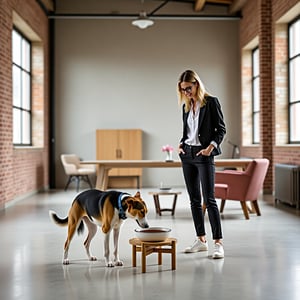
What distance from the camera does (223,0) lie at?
12383 mm

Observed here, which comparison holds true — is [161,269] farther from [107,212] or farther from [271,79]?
[271,79]

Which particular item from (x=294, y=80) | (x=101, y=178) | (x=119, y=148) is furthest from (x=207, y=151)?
(x=119, y=148)

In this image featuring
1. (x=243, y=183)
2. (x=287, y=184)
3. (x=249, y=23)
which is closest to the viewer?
(x=243, y=183)

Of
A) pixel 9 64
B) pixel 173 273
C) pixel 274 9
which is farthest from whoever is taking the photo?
pixel 274 9

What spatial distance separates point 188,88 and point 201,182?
2.49ft

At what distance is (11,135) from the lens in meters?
8.68

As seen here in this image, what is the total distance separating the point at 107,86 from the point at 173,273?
9190mm

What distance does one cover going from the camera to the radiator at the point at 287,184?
8.07 metres

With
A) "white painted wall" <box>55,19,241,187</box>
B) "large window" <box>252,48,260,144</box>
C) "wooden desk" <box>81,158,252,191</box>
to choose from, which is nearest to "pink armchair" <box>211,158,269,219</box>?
"wooden desk" <box>81,158,252,191</box>

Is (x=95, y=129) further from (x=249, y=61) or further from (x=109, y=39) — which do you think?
(x=249, y=61)

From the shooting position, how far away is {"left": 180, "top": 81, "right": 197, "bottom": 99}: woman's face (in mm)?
4398

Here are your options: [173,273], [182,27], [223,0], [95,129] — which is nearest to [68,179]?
[95,129]

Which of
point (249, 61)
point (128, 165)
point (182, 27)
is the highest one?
point (182, 27)

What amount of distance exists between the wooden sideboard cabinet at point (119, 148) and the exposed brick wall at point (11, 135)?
1.25 meters
